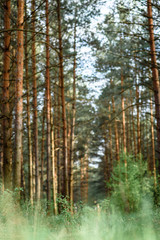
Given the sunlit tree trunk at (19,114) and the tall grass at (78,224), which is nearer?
the tall grass at (78,224)

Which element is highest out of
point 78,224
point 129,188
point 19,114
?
point 19,114

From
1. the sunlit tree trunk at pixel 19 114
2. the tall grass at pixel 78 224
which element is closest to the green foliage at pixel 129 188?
the tall grass at pixel 78 224

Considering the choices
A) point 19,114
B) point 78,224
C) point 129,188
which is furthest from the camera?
point 129,188

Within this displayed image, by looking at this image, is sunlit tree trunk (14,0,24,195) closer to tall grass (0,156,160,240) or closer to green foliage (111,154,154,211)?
tall grass (0,156,160,240)

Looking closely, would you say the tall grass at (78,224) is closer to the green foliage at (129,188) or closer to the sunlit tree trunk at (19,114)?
the sunlit tree trunk at (19,114)

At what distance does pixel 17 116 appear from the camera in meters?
6.05

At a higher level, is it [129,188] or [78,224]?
[78,224]

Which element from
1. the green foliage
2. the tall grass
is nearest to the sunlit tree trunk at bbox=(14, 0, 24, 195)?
the tall grass

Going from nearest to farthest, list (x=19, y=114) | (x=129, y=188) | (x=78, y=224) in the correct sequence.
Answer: (x=78, y=224) < (x=19, y=114) < (x=129, y=188)

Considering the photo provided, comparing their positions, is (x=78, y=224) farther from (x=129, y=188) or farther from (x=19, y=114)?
(x=129, y=188)

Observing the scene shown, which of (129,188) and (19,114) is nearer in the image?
(19,114)

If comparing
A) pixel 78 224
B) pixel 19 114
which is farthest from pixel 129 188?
pixel 78 224

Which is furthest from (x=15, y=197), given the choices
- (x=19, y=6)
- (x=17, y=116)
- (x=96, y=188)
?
(x=96, y=188)

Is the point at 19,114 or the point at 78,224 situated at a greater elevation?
the point at 19,114
